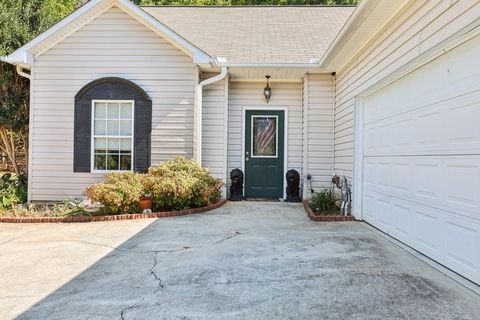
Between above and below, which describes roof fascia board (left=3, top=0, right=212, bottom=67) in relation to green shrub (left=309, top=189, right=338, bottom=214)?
above

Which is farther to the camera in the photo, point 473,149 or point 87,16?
point 87,16

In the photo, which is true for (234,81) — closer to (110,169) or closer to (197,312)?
(110,169)

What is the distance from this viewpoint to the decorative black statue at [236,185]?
25.7ft

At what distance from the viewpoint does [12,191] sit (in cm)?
725

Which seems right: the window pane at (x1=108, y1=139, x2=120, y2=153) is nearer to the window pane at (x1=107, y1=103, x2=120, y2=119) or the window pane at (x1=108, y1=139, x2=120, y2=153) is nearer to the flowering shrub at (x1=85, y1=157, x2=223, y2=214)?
the window pane at (x1=107, y1=103, x2=120, y2=119)

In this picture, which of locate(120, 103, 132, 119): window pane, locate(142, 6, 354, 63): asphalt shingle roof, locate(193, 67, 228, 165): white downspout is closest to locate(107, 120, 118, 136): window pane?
locate(120, 103, 132, 119): window pane

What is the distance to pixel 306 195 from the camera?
7.79m

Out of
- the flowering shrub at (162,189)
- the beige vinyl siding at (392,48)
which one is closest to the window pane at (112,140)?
the flowering shrub at (162,189)

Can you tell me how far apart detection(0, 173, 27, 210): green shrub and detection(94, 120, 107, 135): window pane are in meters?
2.12

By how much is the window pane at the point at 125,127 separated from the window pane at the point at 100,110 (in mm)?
412

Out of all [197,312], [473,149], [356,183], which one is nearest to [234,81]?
[356,183]

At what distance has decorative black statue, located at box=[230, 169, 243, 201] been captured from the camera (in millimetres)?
7824

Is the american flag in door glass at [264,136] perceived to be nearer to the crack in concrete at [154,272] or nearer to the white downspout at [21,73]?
the crack in concrete at [154,272]

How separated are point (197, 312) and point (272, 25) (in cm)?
897
